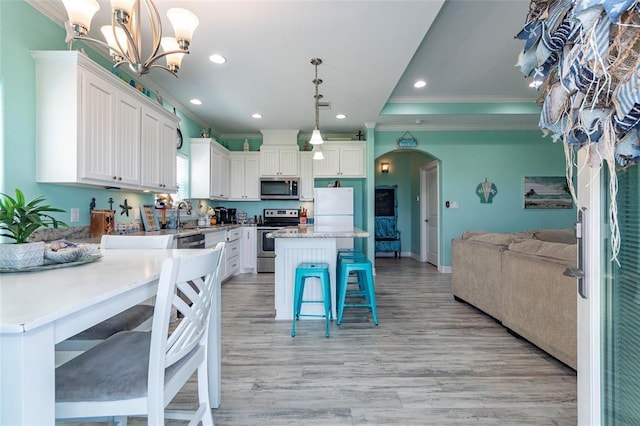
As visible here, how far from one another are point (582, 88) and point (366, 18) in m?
2.13

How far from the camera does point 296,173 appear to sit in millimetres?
5582

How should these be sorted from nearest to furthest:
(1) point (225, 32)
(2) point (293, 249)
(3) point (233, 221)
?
1. (1) point (225, 32)
2. (2) point (293, 249)
3. (3) point (233, 221)

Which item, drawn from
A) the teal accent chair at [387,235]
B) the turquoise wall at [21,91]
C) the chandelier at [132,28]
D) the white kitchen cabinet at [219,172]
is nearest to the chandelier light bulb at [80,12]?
the chandelier at [132,28]

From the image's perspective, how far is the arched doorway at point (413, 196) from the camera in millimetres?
6602

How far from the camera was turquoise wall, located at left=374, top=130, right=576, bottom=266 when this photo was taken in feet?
17.9

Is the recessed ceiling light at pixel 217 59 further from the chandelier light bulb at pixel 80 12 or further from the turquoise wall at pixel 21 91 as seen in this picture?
the chandelier light bulb at pixel 80 12

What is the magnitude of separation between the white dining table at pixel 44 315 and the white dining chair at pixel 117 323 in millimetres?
369

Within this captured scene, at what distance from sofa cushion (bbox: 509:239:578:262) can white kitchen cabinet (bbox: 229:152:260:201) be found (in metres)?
4.35

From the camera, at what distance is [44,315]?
0.64m

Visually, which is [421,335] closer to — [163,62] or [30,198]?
[30,198]

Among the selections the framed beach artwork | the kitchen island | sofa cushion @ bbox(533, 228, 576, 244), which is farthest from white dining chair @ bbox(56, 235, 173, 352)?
the framed beach artwork

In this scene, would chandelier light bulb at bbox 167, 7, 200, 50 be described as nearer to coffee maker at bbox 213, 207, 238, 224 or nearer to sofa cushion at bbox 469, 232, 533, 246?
sofa cushion at bbox 469, 232, 533, 246

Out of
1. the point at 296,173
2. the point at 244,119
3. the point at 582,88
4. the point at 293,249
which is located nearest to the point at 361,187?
the point at 296,173

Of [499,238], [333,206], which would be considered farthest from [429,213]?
[499,238]
